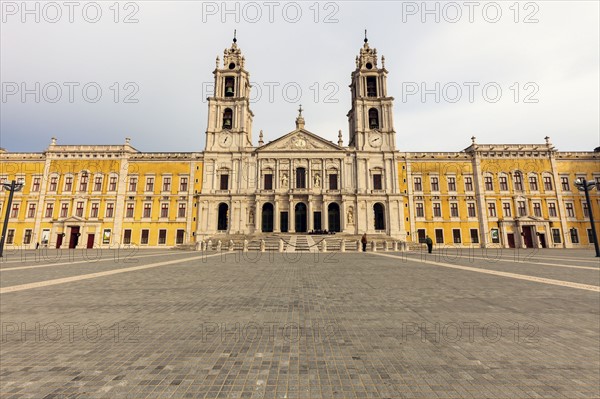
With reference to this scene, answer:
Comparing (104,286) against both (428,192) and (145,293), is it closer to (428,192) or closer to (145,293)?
(145,293)

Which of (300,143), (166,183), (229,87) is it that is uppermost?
(229,87)

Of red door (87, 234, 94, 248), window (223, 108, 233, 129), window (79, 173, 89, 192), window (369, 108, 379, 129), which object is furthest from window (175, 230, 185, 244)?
window (369, 108, 379, 129)

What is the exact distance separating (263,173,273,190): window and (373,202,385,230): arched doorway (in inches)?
515

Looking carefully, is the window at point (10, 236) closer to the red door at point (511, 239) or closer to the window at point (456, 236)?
the window at point (456, 236)

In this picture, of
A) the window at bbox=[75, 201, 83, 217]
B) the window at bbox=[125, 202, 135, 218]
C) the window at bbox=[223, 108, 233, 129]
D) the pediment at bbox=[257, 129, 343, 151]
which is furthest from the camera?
→ the window at bbox=[223, 108, 233, 129]

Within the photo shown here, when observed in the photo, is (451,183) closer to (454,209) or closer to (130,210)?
(454,209)

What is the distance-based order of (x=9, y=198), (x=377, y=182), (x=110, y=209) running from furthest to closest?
(x=377, y=182), (x=110, y=209), (x=9, y=198)

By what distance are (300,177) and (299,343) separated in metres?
32.7

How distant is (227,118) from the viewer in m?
37.8

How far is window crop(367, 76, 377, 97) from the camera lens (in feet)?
129

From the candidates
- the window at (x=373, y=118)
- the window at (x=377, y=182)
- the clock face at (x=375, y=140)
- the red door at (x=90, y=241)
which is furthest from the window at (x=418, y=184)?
the red door at (x=90, y=241)

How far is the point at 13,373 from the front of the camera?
2.64m

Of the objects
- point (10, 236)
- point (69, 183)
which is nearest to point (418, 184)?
point (69, 183)

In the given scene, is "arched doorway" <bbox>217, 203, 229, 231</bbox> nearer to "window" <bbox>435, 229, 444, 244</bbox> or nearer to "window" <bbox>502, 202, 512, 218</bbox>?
"window" <bbox>435, 229, 444, 244</bbox>
